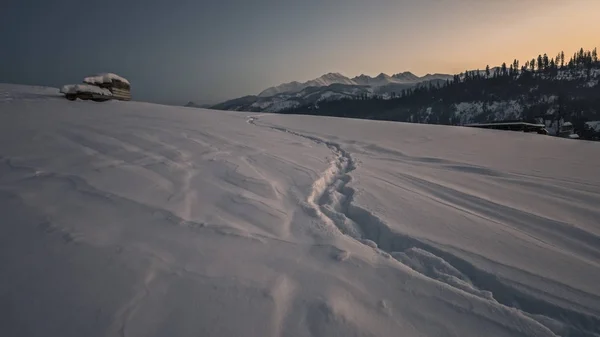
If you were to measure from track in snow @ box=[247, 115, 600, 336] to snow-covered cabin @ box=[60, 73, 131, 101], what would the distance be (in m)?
12.6

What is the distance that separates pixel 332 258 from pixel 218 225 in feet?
3.78

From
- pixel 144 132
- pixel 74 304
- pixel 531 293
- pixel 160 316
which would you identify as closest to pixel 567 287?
pixel 531 293

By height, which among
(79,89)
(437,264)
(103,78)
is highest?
(103,78)

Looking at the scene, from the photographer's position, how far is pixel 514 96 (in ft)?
367

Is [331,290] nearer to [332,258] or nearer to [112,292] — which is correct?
[332,258]

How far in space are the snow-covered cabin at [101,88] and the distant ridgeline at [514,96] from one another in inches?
3928

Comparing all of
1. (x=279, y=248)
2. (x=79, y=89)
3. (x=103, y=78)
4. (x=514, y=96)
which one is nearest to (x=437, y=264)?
(x=279, y=248)

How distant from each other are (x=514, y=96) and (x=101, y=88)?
141920 mm

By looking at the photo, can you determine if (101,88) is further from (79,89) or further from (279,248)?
(279,248)

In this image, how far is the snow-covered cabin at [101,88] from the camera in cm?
1134

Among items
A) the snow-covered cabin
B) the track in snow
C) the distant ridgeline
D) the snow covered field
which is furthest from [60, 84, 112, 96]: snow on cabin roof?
the distant ridgeline

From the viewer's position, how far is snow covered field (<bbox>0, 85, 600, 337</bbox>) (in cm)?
162

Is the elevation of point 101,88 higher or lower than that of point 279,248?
higher

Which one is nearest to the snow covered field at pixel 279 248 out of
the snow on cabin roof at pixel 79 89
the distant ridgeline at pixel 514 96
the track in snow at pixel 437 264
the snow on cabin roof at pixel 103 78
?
the track in snow at pixel 437 264
